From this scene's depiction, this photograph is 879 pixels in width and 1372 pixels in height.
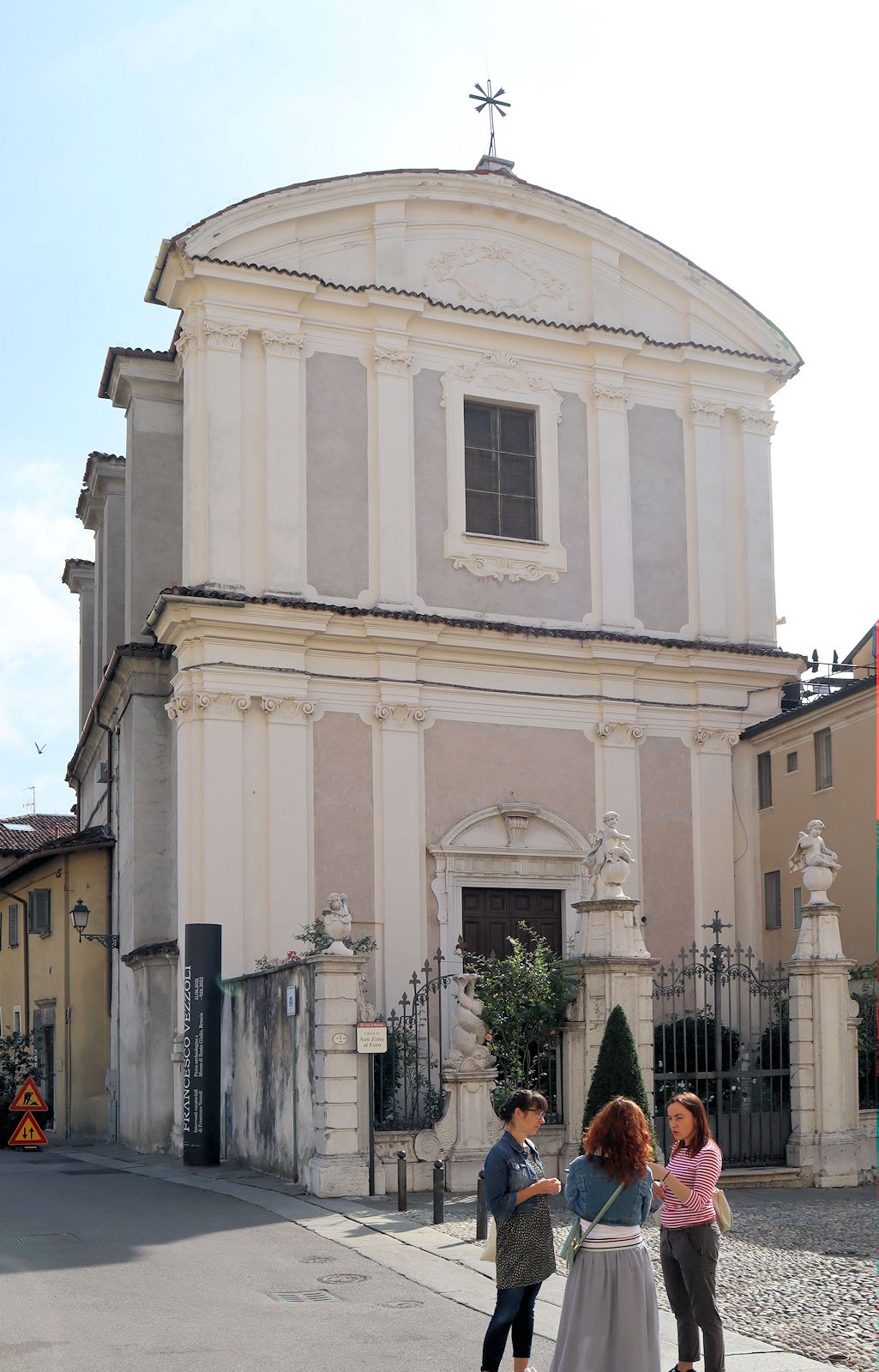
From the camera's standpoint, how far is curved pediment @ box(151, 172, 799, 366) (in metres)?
25.3

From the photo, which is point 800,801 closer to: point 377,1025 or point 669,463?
point 669,463

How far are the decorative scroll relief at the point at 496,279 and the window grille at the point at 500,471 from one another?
5.98ft

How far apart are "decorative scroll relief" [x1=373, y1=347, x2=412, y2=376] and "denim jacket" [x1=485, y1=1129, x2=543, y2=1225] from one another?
720 inches

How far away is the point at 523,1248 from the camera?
8.98 meters

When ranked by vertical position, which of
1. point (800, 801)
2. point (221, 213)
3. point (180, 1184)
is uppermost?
point (221, 213)

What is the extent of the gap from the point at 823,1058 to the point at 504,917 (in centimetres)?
677

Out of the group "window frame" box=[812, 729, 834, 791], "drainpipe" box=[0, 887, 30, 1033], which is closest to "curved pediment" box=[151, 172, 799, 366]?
"window frame" box=[812, 729, 834, 791]

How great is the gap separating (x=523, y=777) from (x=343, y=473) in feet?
18.3

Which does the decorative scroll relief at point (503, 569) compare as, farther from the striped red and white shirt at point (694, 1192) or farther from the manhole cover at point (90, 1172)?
the striped red and white shirt at point (694, 1192)

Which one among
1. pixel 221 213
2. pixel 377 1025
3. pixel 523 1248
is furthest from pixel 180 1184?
pixel 221 213

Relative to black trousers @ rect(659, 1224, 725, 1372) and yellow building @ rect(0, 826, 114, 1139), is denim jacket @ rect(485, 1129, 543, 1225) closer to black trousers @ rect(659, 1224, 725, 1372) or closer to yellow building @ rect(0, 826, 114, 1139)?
black trousers @ rect(659, 1224, 725, 1372)

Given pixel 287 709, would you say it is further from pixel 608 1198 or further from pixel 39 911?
pixel 608 1198

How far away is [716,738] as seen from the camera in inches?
1064

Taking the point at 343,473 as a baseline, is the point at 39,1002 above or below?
below
